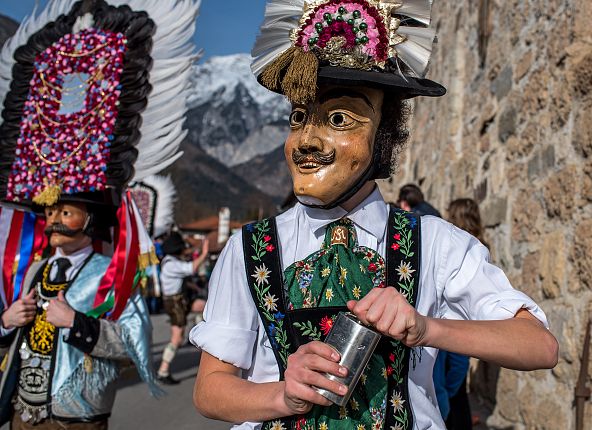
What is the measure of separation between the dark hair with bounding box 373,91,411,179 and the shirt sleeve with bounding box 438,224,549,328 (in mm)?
245

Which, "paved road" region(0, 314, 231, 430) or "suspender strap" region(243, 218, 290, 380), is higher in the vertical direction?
"suspender strap" region(243, 218, 290, 380)

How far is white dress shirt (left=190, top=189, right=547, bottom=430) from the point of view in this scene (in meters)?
1.48

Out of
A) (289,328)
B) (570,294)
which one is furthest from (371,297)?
(570,294)

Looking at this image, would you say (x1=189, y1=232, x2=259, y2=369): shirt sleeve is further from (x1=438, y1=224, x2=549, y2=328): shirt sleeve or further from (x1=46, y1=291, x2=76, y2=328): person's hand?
(x1=46, y1=291, x2=76, y2=328): person's hand

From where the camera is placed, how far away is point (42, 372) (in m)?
2.94

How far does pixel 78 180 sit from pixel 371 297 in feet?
7.49

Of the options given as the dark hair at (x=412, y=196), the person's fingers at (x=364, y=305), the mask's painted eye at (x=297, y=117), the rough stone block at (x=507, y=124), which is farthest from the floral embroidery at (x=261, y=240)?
the rough stone block at (x=507, y=124)

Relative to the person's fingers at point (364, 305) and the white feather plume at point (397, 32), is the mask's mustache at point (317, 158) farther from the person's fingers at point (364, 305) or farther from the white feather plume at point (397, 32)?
the person's fingers at point (364, 305)

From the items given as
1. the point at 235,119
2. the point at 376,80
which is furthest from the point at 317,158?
the point at 235,119

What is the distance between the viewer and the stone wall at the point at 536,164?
2836 mm

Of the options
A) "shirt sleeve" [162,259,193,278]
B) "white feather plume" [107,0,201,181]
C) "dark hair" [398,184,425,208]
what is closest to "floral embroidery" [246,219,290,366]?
"white feather plume" [107,0,201,181]

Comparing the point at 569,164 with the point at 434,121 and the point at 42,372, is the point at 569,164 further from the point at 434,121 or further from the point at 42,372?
the point at 434,121

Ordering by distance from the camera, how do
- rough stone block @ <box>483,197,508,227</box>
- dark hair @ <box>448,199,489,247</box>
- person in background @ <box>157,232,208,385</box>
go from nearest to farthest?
dark hair @ <box>448,199,489,247</box>
rough stone block @ <box>483,197,508,227</box>
person in background @ <box>157,232,208,385</box>

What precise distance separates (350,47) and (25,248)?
253cm
